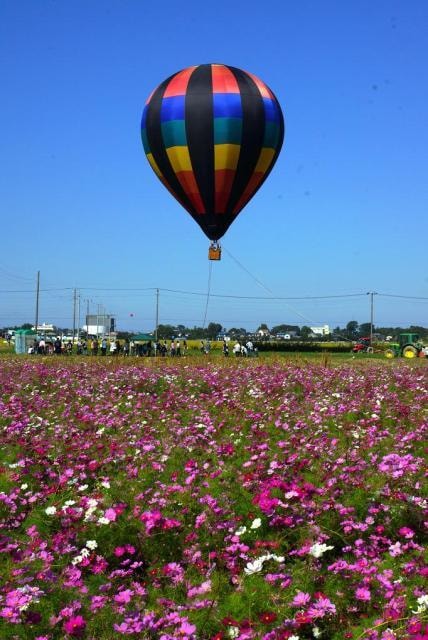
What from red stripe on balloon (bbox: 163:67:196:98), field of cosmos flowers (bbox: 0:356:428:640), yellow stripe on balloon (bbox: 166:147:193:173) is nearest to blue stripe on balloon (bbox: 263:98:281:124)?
red stripe on balloon (bbox: 163:67:196:98)

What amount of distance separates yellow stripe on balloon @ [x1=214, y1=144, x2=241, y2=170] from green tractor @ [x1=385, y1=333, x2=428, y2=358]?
28.5 m

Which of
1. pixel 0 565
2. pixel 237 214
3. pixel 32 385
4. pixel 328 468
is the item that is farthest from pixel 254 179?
pixel 0 565

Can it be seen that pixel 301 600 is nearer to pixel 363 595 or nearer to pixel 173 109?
pixel 363 595

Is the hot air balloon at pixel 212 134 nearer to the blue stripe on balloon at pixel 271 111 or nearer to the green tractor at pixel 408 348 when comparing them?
the blue stripe on balloon at pixel 271 111

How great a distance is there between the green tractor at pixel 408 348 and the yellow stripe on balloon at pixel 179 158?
2893cm

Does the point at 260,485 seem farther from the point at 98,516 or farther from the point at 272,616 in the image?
the point at 272,616

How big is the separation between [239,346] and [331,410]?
117 ft

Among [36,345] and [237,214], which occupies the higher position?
[237,214]

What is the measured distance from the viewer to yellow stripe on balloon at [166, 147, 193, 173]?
22469 millimetres

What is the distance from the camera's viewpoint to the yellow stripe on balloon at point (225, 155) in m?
22.2

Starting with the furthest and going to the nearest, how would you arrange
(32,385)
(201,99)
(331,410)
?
(201,99)
(32,385)
(331,410)

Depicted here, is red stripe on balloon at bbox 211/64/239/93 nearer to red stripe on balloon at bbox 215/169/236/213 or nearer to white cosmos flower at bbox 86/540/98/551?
red stripe on balloon at bbox 215/169/236/213

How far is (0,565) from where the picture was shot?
4.54 meters

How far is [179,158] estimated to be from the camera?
2258 centimetres
